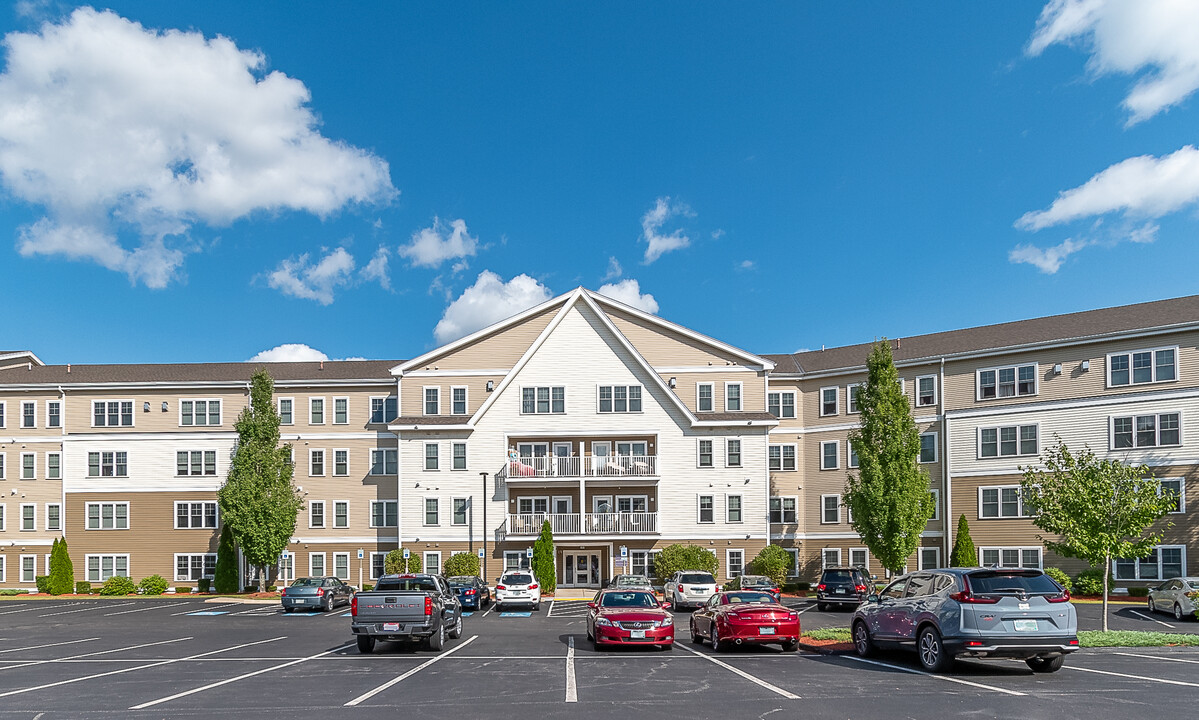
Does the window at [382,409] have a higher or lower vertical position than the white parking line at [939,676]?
higher

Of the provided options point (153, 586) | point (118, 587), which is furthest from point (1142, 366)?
point (118, 587)

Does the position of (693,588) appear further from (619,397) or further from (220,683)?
(220,683)

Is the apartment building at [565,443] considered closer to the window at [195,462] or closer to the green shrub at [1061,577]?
the window at [195,462]

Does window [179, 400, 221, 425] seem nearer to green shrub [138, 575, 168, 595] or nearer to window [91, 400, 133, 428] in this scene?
window [91, 400, 133, 428]

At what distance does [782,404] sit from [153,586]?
33741mm

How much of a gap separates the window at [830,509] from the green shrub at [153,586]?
111 feet

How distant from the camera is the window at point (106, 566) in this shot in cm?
4753

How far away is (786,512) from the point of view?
156 feet

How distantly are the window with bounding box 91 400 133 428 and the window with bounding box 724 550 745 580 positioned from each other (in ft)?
106

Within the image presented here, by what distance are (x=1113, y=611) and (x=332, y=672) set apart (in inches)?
1061

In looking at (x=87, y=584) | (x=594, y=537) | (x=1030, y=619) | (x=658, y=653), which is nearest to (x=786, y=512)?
(x=594, y=537)

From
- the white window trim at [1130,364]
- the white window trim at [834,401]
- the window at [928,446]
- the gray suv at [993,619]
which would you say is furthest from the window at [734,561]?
the gray suv at [993,619]

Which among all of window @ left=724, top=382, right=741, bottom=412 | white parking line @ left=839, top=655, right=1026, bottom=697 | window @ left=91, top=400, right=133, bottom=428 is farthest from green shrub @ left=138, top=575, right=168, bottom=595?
white parking line @ left=839, top=655, right=1026, bottom=697

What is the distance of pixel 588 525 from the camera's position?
144ft
